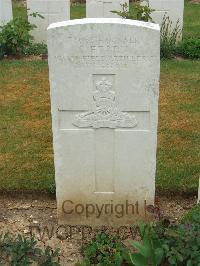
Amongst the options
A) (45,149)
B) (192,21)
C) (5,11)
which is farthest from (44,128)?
(192,21)

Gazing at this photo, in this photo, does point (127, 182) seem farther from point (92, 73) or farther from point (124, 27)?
point (124, 27)

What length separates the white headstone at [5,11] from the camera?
9508 mm

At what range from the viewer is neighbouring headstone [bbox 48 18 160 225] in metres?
3.63

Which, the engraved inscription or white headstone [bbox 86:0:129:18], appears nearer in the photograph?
the engraved inscription

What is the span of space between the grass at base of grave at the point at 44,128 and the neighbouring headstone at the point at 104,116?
0.69m

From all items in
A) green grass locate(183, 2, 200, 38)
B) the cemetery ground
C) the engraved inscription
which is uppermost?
green grass locate(183, 2, 200, 38)

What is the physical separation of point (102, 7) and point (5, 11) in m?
1.89

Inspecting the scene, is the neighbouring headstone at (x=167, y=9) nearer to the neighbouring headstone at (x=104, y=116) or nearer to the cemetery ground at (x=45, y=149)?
the cemetery ground at (x=45, y=149)

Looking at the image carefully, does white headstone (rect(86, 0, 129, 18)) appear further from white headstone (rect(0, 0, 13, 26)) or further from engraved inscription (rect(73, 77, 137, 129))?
engraved inscription (rect(73, 77, 137, 129))

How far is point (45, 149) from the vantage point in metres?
5.70

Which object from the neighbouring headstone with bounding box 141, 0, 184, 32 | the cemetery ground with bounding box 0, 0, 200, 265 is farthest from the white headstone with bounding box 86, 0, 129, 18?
the cemetery ground with bounding box 0, 0, 200, 265

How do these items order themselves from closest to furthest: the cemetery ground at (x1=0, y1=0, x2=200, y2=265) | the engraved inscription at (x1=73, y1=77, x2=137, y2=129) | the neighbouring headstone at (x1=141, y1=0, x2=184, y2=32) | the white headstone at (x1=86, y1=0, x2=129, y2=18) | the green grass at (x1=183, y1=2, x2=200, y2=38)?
the engraved inscription at (x1=73, y1=77, x2=137, y2=129), the cemetery ground at (x1=0, y1=0, x2=200, y2=265), the neighbouring headstone at (x1=141, y1=0, x2=184, y2=32), the white headstone at (x1=86, y1=0, x2=129, y2=18), the green grass at (x1=183, y1=2, x2=200, y2=38)

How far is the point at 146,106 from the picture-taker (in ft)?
12.5

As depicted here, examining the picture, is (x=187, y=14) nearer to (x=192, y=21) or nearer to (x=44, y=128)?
(x=192, y=21)
